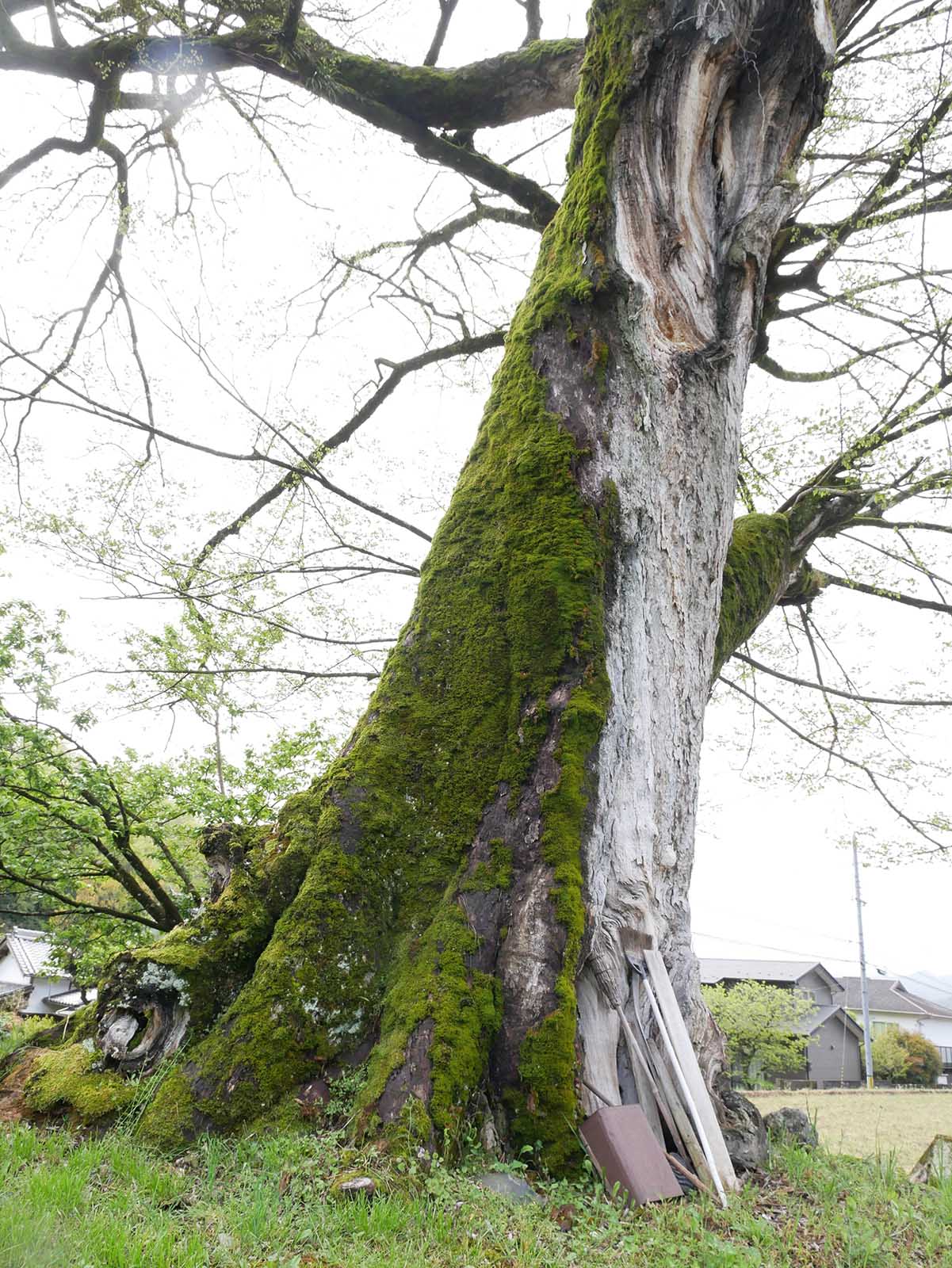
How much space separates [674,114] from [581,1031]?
506 cm

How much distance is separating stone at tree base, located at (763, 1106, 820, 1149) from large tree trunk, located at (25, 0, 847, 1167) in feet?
3.09

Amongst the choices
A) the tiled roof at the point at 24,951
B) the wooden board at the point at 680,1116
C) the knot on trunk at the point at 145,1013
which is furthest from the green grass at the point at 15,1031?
the tiled roof at the point at 24,951

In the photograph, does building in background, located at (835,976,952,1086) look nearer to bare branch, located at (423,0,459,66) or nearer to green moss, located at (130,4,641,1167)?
green moss, located at (130,4,641,1167)

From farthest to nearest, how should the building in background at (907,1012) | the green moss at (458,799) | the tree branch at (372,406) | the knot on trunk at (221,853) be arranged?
the building in background at (907,1012) → the tree branch at (372,406) → the knot on trunk at (221,853) → the green moss at (458,799)

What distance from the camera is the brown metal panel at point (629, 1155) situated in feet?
8.36

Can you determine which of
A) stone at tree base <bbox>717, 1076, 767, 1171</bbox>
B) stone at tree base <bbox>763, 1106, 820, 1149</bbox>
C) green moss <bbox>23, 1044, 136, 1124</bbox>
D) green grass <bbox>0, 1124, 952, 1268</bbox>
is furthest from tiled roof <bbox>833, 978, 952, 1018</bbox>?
green moss <bbox>23, 1044, 136, 1124</bbox>

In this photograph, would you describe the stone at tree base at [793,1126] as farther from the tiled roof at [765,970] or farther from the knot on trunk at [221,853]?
the tiled roof at [765,970]

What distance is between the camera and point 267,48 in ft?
19.6

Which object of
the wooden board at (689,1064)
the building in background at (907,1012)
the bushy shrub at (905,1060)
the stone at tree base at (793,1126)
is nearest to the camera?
the wooden board at (689,1064)

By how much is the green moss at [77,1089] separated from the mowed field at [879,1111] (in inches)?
476

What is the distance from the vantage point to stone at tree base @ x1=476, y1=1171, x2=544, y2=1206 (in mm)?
2482

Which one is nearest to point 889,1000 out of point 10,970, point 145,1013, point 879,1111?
point 879,1111

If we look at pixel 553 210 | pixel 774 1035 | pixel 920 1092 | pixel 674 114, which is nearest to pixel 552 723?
pixel 674 114

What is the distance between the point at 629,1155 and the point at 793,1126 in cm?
221
